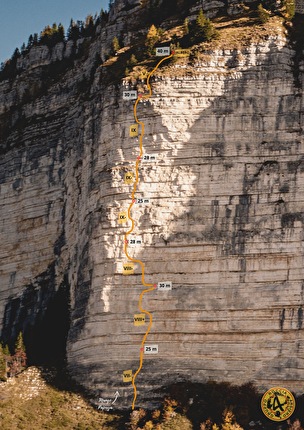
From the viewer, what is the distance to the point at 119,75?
2650 inches

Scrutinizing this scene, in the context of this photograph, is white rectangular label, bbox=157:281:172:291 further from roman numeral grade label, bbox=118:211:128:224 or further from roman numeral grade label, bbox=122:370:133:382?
roman numeral grade label, bbox=122:370:133:382

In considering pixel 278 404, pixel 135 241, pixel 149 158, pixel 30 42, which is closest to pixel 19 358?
pixel 135 241

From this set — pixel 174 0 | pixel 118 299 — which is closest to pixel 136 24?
pixel 174 0

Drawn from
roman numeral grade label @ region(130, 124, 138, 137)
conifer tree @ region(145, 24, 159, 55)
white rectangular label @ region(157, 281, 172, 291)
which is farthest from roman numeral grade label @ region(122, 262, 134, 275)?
conifer tree @ region(145, 24, 159, 55)

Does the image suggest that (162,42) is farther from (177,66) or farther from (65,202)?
(65,202)

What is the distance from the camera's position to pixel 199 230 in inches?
2441

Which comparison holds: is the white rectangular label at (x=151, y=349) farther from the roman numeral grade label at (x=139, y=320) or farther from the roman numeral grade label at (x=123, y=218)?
the roman numeral grade label at (x=123, y=218)

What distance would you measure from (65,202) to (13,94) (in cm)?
1268

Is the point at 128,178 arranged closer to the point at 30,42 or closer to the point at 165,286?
the point at 165,286

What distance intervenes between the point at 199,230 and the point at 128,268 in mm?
3952

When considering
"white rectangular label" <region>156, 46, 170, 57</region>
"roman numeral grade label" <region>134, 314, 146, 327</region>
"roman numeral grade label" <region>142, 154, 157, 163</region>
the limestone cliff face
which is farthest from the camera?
"white rectangular label" <region>156, 46, 170, 57</region>

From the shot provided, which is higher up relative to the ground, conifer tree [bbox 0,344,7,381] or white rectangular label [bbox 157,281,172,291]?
white rectangular label [bbox 157,281,172,291]

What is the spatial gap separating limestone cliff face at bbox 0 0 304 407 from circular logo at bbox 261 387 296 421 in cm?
46

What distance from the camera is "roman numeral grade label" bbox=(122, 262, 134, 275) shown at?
62.0m
